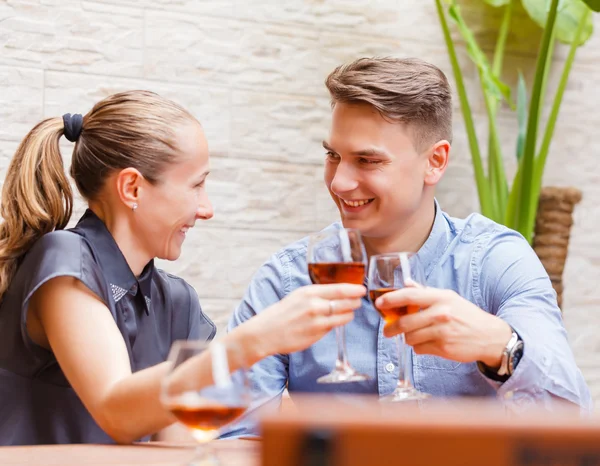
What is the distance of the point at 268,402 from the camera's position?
68.3 inches

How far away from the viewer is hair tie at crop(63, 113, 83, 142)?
181cm

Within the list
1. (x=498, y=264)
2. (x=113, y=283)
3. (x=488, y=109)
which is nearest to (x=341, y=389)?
(x=498, y=264)

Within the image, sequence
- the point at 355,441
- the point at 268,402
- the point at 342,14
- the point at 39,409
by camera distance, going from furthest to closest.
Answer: the point at 342,14, the point at 268,402, the point at 39,409, the point at 355,441

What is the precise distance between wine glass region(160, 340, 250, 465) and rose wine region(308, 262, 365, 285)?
416 mm

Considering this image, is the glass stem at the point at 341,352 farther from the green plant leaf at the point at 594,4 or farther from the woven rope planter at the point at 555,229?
the woven rope planter at the point at 555,229

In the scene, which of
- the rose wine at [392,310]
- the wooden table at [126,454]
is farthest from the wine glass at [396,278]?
the wooden table at [126,454]

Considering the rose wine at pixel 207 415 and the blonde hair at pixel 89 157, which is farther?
the blonde hair at pixel 89 157

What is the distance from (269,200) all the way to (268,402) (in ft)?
5.00

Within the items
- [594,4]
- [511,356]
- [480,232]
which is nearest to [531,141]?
[594,4]

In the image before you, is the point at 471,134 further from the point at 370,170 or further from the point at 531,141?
the point at 370,170

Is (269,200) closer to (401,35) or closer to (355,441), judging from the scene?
(401,35)

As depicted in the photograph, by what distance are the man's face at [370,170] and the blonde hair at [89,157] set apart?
0.36m

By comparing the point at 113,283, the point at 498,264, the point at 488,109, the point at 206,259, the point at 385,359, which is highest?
the point at 488,109

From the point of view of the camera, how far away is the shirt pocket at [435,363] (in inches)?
65.7
